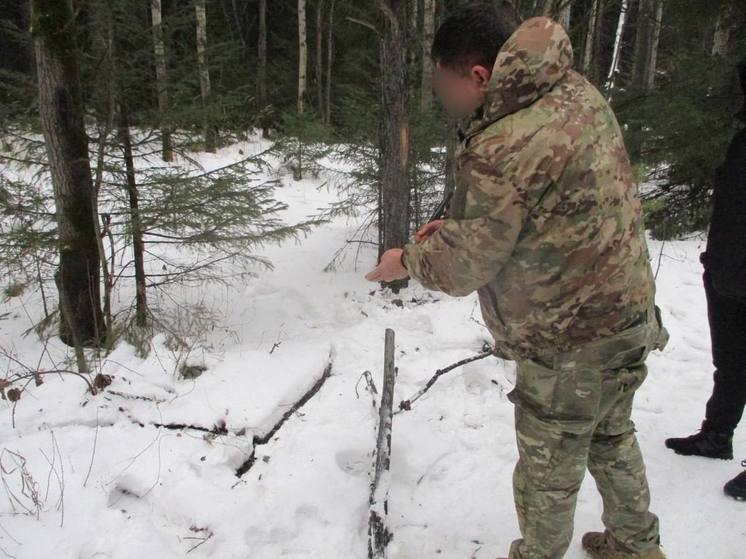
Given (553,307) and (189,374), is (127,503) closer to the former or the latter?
(189,374)

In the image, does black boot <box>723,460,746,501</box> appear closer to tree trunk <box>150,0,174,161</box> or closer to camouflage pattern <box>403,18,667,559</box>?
camouflage pattern <box>403,18,667,559</box>

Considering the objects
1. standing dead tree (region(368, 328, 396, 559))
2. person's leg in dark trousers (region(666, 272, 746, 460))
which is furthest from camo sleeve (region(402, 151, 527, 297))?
person's leg in dark trousers (region(666, 272, 746, 460))

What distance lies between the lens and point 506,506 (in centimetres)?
263

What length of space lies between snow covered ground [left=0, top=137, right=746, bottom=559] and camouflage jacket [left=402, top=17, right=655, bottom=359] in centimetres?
136

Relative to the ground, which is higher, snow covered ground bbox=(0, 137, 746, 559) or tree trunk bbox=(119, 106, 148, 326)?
tree trunk bbox=(119, 106, 148, 326)

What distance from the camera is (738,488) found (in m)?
2.56

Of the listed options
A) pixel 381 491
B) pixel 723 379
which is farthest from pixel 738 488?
pixel 381 491

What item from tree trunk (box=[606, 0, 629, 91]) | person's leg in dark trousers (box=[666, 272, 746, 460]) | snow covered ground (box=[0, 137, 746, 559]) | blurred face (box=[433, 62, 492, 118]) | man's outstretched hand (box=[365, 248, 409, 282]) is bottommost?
snow covered ground (box=[0, 137, 746, 559])

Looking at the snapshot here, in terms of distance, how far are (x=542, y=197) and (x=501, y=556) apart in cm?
173

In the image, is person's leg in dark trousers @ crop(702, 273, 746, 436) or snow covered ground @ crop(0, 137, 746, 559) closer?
snow covered ground @ crop(0, 137, 746, 559)

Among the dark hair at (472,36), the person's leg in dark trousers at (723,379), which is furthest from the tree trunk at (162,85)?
the person's leg in dark trousers at (723,379)

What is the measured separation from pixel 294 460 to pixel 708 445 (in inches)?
93.4

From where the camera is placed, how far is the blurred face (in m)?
1.60

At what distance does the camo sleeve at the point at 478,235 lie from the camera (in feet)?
4.90
